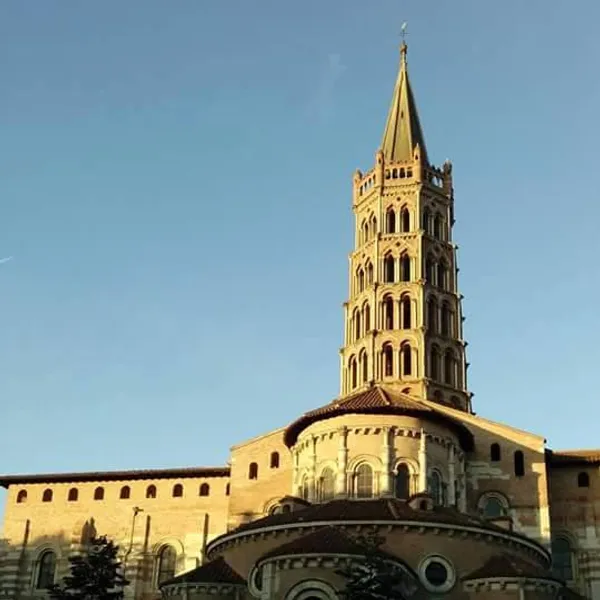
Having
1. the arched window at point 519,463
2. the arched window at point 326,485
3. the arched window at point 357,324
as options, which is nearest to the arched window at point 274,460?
the arched window at point 326,485

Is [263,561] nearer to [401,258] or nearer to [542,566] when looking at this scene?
[542,566]

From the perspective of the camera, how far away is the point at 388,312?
6216 centimetres

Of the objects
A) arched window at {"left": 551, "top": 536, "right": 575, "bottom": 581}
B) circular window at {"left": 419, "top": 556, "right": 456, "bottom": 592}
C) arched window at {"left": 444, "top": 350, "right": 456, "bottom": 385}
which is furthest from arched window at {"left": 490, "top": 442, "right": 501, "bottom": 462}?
circular window at {"left": 419, "top": 556, "right": 456, "bottom": 592}

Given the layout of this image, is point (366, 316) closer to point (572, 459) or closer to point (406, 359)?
point (406, 359)

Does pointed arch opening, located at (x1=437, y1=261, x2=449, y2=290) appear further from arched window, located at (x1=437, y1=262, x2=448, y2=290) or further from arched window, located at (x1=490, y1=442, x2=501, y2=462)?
arched window, located at (x1=490, y1=442, x2=501, y2=462)

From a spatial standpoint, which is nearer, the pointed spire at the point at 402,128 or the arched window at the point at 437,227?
the arched window at the point at 437,227

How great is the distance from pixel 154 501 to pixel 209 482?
132 inches

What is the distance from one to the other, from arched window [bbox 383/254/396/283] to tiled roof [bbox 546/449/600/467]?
14.9 meters

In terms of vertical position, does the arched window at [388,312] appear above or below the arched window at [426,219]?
below

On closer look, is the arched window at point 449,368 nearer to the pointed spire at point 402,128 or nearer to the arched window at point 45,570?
the pointed spire at point 402,128

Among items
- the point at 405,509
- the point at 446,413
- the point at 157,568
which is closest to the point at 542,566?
the point at 405,509

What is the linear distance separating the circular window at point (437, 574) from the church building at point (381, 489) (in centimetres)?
7

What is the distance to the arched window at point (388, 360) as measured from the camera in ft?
198

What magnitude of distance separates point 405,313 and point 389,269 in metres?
3.37
